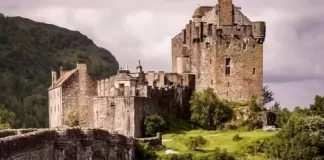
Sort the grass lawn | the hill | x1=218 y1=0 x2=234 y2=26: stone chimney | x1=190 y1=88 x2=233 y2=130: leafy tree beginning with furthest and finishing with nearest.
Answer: the hill
x1=218 y1=0 x2=234 y2=26: stone chimney
x1=190 y1=88 x2=233 y2=130: leafy tree
the grass lawn

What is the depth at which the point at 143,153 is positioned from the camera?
56562mm

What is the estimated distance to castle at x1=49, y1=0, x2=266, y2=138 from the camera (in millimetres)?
69375

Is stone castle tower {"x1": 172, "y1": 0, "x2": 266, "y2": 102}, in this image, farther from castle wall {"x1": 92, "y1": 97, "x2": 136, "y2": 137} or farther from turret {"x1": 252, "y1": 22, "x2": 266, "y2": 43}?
castle wall {"x1": 92, "y1": 97, "x2": 136, "y2": 137}

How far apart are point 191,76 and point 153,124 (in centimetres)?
1152

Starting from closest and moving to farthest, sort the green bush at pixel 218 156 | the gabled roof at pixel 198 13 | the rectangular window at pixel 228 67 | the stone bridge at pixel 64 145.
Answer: the stone bridge at pixel 64 145 → the green bush at pixel 218 156 → the rectangular window at pixel 228 67 → the gabled roof at pixel 198 13

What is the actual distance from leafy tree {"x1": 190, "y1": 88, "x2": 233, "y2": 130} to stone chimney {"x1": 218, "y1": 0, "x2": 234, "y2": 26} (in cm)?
799

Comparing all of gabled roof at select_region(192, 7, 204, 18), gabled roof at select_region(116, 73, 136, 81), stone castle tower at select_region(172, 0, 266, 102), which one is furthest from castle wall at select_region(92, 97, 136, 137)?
gabled roof at select_region(192, 7, 204, 18)

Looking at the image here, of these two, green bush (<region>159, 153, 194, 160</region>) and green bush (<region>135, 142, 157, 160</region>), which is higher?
green bush (<region>135, 142, 157, 160</region>)

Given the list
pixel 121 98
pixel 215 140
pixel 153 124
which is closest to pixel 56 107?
pixel 121 98

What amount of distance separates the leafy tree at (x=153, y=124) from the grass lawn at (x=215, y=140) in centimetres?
83

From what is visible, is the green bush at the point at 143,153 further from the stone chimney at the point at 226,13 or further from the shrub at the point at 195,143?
the stone chimney at the point at 226,13

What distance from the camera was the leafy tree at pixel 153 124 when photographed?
65.1m

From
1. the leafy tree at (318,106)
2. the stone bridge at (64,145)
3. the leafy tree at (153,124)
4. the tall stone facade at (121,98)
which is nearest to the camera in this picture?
the stone bridge at (64,145)

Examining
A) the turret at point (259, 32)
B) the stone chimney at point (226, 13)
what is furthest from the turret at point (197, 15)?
the turret at point (259, 32)
